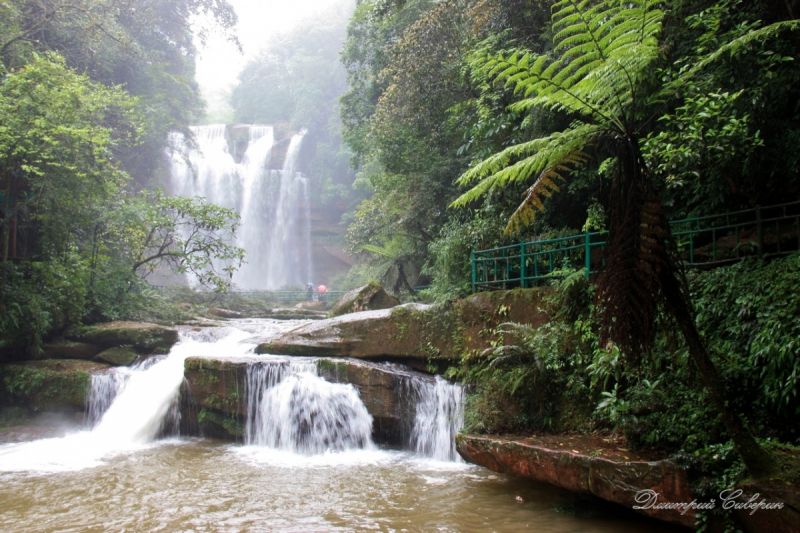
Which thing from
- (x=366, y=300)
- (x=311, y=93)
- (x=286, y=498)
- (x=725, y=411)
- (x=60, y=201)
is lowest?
(x=286, y=498)

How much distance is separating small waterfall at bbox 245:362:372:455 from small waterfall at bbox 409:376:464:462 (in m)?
0.89

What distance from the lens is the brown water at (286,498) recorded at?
207 inches

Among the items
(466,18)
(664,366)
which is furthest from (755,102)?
(466,18)

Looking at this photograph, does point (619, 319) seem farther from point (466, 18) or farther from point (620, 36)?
point (466, 18)

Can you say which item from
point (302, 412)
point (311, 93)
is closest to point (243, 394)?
point (302, 412)

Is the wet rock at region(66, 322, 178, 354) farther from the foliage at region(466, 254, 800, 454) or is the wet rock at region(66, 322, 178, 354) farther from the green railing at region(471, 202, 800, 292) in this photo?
the foliage at region(466, 254, 800, 454)

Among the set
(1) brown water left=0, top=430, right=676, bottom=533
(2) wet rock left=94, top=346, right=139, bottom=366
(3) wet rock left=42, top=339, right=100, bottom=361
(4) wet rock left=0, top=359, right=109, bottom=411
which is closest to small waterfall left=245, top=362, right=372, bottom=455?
(1) brown water left=0, top=430, right=676, bottom=533

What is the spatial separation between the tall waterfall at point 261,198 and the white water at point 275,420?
26.8 metres

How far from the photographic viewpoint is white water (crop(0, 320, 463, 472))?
8344 millimetres

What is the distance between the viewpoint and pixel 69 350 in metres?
12.1

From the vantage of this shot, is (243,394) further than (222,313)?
No

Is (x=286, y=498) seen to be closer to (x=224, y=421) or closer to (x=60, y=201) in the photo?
(x=224, y=421)

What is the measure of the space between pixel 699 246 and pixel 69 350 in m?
13.4

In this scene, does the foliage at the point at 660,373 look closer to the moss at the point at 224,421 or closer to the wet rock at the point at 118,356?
the moss at the point at 224,421
